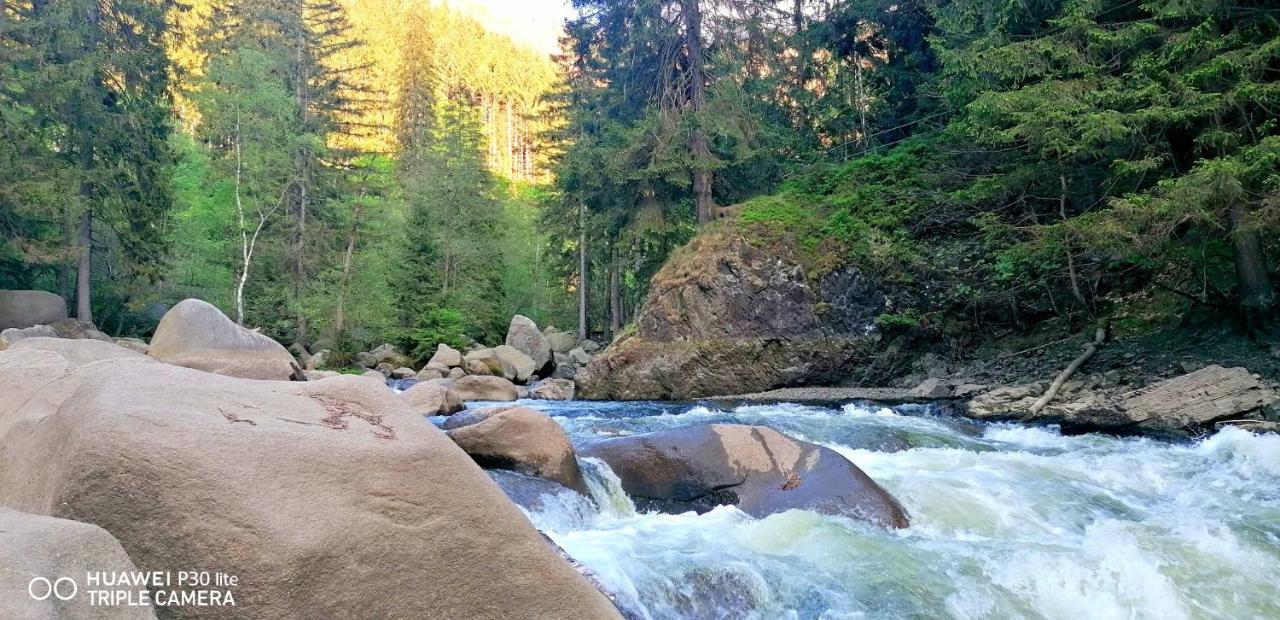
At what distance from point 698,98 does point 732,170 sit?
2353mm

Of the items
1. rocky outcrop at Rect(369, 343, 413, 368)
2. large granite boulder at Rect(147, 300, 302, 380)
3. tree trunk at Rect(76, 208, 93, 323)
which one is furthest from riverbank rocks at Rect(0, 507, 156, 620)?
rocky outcrop at Rect(369, 343, 413, 368)

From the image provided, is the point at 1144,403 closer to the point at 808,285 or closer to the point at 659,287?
the point at 808,285

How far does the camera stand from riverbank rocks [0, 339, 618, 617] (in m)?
2.56

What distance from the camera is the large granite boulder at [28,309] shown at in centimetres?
1752

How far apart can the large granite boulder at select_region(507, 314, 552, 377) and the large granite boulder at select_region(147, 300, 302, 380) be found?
15.0 meters

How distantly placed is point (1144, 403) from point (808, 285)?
791 cm

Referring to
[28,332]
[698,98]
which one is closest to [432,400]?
[28,332]

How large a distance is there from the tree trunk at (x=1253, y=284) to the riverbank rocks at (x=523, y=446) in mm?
10422

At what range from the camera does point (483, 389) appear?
650 inches

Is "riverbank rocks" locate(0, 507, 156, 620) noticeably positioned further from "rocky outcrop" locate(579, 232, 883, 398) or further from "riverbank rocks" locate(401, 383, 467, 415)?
"rocky outcrop" locate(579, 232, 883, 398)

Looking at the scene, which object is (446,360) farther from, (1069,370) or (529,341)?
(1069,370)

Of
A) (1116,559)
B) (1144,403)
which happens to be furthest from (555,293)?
(1116,559)

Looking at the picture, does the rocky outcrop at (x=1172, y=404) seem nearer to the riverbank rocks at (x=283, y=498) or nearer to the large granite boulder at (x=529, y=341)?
the riverbank rocks at (x=283, y=498)

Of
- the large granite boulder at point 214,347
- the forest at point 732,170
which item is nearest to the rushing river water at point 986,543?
the forest at point 732,170
